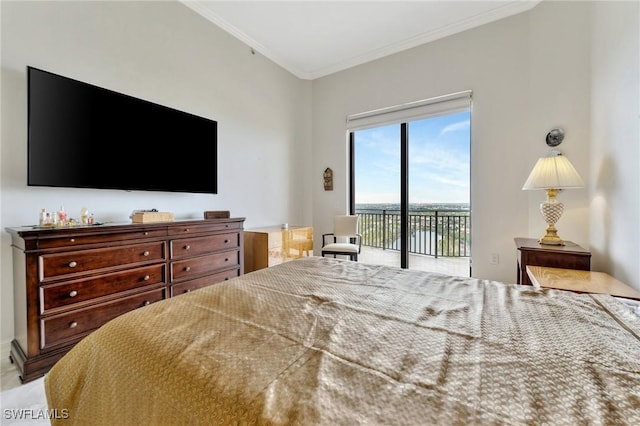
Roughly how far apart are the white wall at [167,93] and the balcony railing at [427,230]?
1.16 m

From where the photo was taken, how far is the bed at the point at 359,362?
0.51 metres

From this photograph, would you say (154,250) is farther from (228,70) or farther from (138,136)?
(228,70)

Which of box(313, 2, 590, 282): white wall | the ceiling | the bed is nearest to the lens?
the bed

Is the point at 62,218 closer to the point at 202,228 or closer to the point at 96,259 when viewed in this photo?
the point at 96,259

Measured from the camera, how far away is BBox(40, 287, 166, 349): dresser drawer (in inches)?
63.9

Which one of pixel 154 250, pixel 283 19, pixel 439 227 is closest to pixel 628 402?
pixel 154 250

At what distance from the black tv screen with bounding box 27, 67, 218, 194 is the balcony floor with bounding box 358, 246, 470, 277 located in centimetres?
267

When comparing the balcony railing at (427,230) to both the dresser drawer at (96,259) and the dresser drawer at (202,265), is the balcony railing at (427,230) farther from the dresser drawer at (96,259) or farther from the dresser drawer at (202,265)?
the dresser drawer at (96,259)

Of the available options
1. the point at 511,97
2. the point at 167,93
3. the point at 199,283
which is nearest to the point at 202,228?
the point at 199,283

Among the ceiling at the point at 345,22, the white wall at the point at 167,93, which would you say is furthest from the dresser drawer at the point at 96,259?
the ceiling at the point at 345,22

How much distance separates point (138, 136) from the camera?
2.29 meters

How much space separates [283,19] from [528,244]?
3421 mm

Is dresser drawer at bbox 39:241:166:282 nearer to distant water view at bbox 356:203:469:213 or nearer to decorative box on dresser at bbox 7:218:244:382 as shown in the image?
decorative box on dresser at bbox 7:218:244:382

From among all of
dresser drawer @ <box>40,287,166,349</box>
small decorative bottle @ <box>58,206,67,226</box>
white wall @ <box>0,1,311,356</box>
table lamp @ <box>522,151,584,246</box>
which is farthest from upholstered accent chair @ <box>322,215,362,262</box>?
small decorative bottle @ <box>58,206,67,226</box>
